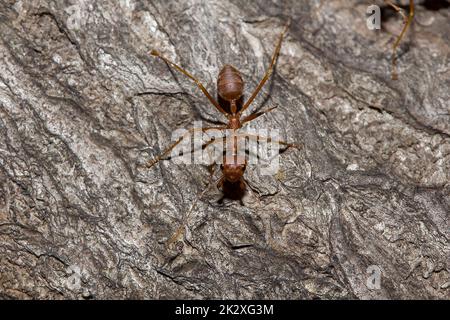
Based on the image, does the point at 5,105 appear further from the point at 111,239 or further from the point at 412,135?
the point at 412,135

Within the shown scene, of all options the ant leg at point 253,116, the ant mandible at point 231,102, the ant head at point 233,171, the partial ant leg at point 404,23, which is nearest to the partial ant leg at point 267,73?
the ant mandible at point 231,102

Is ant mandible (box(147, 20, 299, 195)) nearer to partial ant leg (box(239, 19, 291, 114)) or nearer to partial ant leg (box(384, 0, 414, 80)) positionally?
partial ant leg (box(239, 19, 291, 114))

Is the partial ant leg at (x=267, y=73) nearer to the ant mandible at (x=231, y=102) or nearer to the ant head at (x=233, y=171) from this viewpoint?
the ant mandible at (x=231, y=102)

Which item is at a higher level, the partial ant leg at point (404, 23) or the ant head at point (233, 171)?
the partial ant leg at point (404, 23)

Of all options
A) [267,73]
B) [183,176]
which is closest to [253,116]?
[267,73]

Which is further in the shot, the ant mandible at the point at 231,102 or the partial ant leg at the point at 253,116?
the partial ant leg at the point at 253,116

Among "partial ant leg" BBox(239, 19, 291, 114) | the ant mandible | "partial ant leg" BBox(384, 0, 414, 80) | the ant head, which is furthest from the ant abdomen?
"partial ant leg" BBox(384, 0, 414, 80)
